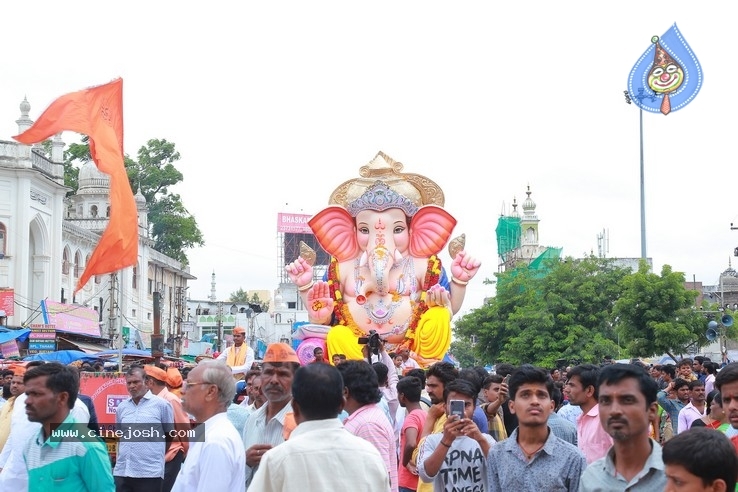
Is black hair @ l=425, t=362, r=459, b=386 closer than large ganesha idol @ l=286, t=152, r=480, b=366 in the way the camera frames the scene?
Yes

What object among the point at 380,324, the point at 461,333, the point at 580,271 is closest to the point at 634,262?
the point at 461,333

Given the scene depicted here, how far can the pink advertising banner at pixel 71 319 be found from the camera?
3193 cm

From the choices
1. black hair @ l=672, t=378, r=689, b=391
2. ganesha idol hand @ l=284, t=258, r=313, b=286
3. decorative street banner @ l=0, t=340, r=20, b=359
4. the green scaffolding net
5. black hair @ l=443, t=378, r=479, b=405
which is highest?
the green scaffolding net

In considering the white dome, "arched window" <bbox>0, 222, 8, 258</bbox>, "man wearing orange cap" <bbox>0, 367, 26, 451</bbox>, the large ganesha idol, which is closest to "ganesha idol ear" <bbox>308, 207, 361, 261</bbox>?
the large ganesha idol

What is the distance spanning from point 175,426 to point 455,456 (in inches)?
150

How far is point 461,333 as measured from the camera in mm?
44062

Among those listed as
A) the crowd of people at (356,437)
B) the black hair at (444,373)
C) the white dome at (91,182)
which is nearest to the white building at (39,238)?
the white dome at (91,182)

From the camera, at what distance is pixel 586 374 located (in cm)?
756

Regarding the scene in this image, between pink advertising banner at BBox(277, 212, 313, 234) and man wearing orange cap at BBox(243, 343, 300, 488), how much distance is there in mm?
85499

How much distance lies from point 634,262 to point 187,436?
56.3 m

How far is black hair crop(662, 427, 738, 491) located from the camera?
387 cm

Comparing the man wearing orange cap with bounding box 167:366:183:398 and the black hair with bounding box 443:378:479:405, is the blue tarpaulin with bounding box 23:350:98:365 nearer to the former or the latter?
the man wearing orange cap with bounding box 167:366:183:398

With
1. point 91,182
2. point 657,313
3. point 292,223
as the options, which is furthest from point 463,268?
point 292,223

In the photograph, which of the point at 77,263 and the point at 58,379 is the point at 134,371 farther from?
the point at 77,263
